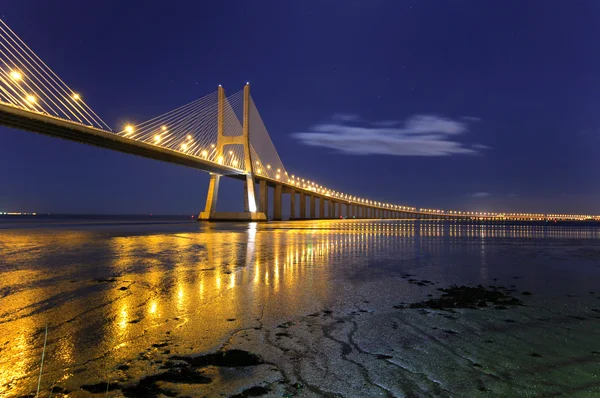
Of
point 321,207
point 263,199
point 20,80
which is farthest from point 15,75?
point 321,207

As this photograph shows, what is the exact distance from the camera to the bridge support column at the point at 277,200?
88812 mm

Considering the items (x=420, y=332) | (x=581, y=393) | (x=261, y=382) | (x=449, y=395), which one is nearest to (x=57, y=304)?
(x=261, y=382)

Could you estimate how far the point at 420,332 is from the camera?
5047mm

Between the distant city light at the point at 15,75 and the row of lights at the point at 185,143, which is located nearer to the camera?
Answer: the distant city light at the point at 15,75

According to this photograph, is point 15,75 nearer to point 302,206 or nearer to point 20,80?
point 20,80

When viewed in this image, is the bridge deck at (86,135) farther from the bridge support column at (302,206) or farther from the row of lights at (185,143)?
the bridge support column at (302,206)

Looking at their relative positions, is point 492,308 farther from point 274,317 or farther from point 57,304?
point 57,304

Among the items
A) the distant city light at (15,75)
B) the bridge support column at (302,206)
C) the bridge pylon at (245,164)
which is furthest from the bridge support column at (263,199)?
the distant city light at (15,75)

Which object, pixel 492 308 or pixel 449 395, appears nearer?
pixel 449 395

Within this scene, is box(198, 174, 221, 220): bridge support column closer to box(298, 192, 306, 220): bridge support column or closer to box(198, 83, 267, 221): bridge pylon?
box(198, 83, 267, 221): bridge pylon

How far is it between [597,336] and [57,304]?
300 inches

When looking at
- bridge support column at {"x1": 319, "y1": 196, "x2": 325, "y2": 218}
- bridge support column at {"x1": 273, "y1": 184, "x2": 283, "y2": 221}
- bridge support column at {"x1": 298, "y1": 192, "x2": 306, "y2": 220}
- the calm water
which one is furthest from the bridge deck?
bridge support column at {"x1": 319, "y1": 196, "x2": 325, "y2": 218}

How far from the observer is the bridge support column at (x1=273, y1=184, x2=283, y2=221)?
3497 inches

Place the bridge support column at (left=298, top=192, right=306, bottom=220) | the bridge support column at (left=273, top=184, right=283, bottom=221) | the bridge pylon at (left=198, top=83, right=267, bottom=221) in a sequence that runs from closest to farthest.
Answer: the bridge pylon at (left=198, top=83, right=267, bottom=221), the bridge support column at (left=273, top=184, right=283, bottom=221), the bridge support column at (left=298, top=192, right=306, bottom=220)
